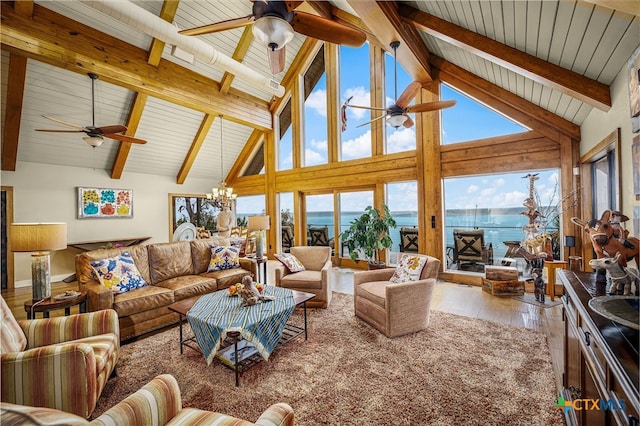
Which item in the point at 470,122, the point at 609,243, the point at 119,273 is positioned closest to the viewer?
the point at 609,243

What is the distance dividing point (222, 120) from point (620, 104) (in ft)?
23.8

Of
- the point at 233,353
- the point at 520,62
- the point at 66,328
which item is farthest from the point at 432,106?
the point at 66,328

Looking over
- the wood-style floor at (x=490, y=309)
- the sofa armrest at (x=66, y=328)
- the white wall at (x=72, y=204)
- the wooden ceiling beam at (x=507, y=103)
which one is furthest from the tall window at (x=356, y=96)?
the sofa armrest at (x=66, y=328)

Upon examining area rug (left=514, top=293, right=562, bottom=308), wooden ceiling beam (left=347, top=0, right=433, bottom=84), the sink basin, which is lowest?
area rug (left=514, top=293, right=562, bottom=308)

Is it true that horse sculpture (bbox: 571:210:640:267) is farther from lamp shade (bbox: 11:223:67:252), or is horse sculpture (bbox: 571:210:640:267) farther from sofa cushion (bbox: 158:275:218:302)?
lamp shade (bbox: 11:223:67:252)

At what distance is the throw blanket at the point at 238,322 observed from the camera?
2.21 metres

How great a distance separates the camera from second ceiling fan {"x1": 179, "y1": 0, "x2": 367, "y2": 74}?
6.37ft

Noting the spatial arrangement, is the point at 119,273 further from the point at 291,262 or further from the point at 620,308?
the point at 620,308

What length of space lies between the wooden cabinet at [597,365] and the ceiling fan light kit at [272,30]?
2.42m

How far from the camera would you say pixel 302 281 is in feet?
12.4

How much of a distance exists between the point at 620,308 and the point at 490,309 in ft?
9.61

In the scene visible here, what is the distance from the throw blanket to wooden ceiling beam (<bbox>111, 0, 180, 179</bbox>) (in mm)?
4634

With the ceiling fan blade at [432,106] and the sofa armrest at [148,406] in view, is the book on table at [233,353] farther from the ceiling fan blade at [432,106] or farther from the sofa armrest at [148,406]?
the ceiling fan blade at [432,106]

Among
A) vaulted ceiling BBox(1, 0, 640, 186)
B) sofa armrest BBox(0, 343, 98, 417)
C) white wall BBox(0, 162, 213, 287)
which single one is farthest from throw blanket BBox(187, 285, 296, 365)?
white wall BBox(0, 162, 213, 287)
